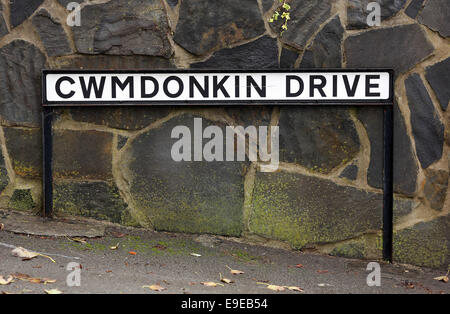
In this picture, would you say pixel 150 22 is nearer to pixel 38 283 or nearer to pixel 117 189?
pixel 117 189

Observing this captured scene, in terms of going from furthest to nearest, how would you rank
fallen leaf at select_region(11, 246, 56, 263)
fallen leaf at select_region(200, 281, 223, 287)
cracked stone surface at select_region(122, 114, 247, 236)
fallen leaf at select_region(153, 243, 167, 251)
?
cracked stone surface at select_region(122, 114, 247, 236) < fallen leaf at select_region(153, 243, 167, 251) < fallen leaf at select_region(11, 246, 56, 263) < fallen leaf at select_region(200, 281, 223, 287)

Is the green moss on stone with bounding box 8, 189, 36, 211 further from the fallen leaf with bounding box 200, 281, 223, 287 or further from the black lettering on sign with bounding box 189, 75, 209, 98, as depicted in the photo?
the fallen leaf with bounding box 200, 281, 223, 287

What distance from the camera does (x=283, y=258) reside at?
3.70 meters

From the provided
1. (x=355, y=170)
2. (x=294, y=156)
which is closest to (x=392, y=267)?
(x=355, y=170)

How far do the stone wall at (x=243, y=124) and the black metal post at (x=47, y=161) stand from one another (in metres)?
0.05

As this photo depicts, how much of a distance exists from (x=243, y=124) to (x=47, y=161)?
152cm

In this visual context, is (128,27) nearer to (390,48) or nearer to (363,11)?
(363,11)

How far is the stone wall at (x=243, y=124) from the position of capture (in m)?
3.71

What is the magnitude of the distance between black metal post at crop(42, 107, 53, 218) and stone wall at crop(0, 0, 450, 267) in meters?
0.05

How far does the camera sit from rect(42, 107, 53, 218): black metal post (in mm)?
3760

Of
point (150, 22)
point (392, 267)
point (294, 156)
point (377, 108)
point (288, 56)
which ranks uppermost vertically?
point (150, 22)

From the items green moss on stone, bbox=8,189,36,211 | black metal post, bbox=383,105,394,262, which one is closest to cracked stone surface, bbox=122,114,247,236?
green moss on stone, bbox=8,189,36,211

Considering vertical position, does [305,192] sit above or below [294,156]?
Answer: below

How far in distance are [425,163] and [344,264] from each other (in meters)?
0.98
